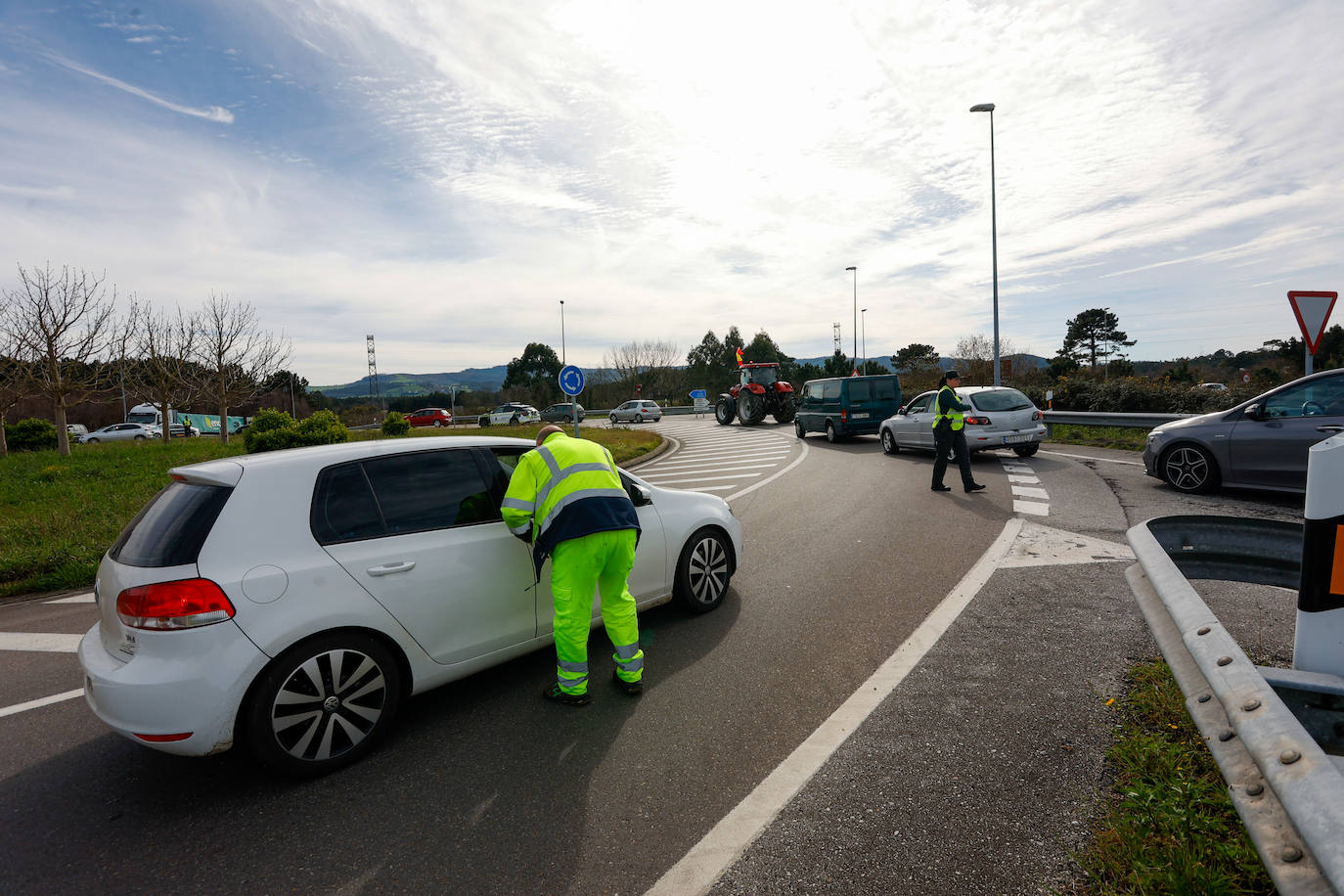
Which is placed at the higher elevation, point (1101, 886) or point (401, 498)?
point (401, 498)

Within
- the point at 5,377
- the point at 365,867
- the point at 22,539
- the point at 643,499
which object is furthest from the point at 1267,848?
the point at 5,377

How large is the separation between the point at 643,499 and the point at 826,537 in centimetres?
317

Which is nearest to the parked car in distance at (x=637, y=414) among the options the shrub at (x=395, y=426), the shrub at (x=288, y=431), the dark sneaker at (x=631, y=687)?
the shrub at (x=395, y=426)

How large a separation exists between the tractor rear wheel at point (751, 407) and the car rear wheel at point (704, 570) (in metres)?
23.5

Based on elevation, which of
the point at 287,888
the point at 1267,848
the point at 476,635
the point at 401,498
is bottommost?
the point at 287,888

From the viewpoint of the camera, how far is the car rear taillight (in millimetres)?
2908

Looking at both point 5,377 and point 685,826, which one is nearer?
point 685,826

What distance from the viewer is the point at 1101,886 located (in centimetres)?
218

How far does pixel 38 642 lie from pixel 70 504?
7.63m

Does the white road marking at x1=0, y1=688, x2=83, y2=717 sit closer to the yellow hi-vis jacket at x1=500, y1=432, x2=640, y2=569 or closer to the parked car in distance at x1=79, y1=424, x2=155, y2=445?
the yellow hi-vis jacket at x1=500, y1=432, x2=640, y2=569

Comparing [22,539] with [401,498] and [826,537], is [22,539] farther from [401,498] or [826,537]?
[826,537]

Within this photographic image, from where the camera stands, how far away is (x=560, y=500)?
3.71 metres

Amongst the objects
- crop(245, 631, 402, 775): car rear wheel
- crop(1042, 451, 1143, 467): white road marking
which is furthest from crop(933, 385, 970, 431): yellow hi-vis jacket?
crop(245, 631, 402, 775): car rear wheel

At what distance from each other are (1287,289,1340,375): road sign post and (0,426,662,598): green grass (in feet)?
40.6
